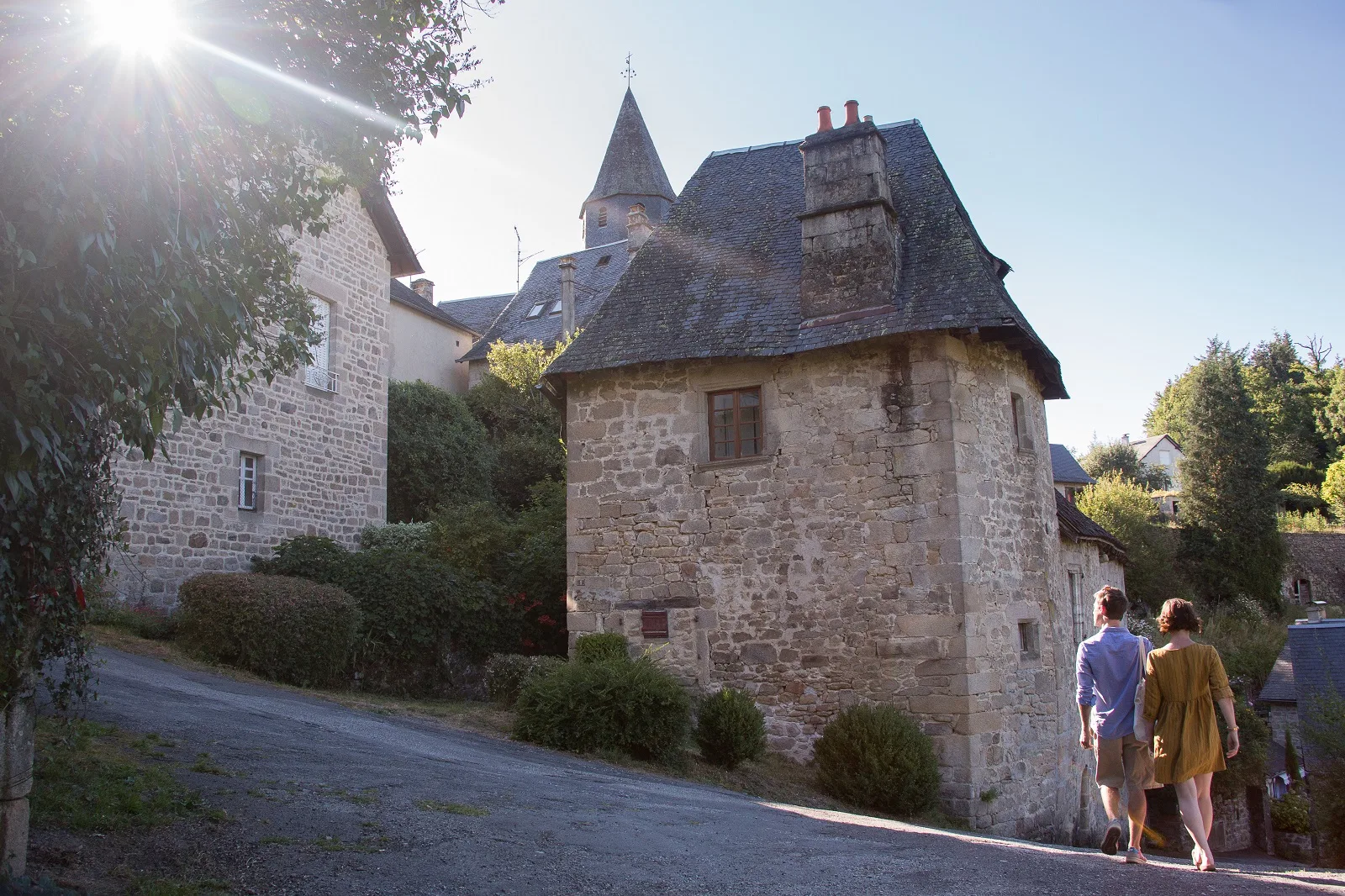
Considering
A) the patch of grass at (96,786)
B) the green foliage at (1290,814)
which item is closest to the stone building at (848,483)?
the patch of grass at (96,786)

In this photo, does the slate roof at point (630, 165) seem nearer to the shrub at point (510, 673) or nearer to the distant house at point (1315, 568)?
the distant house at point (1315, 568)

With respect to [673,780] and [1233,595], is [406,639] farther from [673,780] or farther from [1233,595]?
[1233,595]

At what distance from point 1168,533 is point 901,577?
2338cm

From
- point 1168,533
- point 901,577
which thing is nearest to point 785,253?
point 901,577

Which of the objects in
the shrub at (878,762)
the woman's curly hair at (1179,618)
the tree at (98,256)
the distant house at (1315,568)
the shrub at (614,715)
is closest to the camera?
the tree at (98,256)

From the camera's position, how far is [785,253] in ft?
46.3

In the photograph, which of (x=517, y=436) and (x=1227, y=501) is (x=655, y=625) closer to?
(x=517, y=436)

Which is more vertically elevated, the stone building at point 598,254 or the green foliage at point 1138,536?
the stone building at point 598,254

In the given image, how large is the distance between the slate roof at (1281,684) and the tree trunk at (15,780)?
24.9m

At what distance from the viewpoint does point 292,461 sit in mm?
15969

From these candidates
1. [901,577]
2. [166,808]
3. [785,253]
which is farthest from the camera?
[785,253]

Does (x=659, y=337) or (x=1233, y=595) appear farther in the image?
(x=1233, y=595)

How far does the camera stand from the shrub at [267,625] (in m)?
12.0

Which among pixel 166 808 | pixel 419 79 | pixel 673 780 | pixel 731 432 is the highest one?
pixel 419 79
